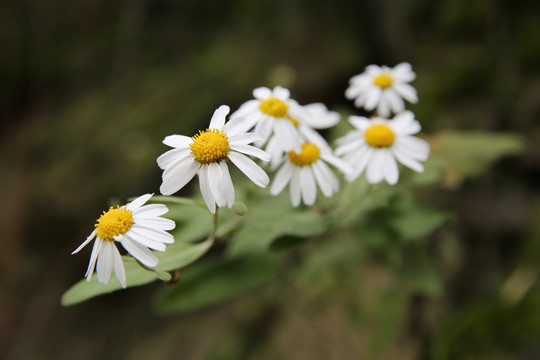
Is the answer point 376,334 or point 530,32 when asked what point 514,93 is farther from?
point 376,334

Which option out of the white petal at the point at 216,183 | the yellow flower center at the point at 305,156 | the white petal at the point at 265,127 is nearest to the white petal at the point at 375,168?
the yellow flower center at the point at 305,156

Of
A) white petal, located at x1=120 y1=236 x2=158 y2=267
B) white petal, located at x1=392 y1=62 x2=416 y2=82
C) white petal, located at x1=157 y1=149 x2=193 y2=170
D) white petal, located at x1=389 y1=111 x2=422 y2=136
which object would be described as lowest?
white petal, located at x1=120 y1=236 x2=158 y2=267

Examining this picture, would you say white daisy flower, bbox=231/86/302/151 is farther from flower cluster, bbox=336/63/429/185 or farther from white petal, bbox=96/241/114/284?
white petal, bbox=96/241/114/284

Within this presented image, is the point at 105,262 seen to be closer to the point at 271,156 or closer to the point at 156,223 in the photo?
the point at 156,223

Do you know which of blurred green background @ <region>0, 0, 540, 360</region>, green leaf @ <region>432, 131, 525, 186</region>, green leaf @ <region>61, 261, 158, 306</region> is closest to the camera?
green leaf @ <region>61, 261, 158, 306</region>

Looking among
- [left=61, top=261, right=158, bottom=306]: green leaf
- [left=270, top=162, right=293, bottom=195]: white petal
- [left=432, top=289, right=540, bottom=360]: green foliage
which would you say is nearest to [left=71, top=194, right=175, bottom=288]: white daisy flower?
[left=61, top=261, right=158, bottom=306]: green leaf

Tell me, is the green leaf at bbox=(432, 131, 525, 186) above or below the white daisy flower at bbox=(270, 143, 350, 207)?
above

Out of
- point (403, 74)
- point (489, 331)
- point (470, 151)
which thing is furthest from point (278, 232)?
point (489, 331)

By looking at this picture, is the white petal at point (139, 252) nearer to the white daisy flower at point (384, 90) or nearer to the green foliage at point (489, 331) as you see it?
the white daisy flower at point (384, 90)
